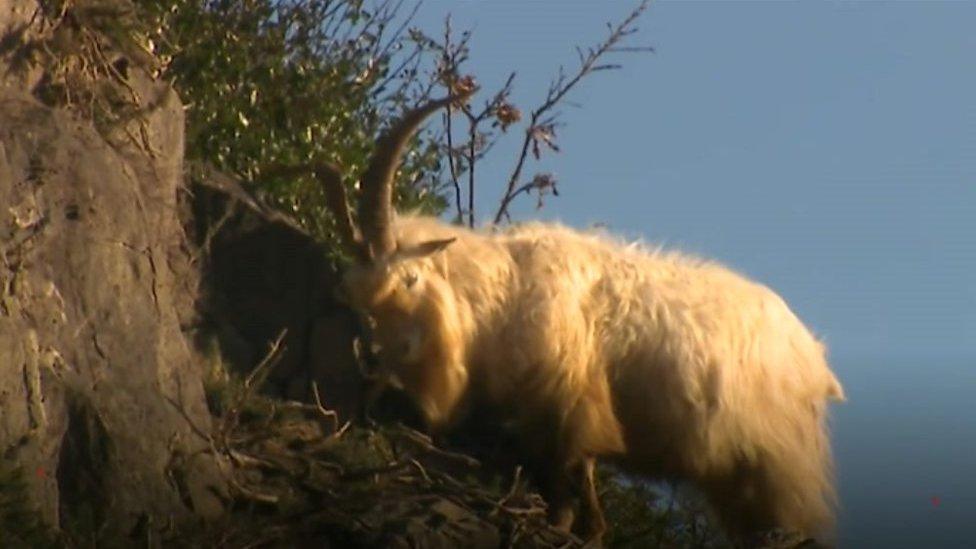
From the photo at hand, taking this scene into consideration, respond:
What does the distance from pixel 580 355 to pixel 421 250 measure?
837 millimetres

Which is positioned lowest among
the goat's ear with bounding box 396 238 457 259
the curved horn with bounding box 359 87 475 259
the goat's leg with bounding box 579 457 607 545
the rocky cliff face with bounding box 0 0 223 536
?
the goat's leg with bounding box 579 457 607 545

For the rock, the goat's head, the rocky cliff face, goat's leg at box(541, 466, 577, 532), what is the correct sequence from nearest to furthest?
1. the rocky cliff face
2. the goat's head
3. goat's leg at box(541, 466, 577, 532)
4. the rock

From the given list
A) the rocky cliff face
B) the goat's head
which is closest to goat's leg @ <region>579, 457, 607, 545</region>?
the goat's head

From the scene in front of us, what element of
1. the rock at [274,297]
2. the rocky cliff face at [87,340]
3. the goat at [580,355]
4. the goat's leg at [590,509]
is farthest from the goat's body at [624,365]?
the rocky cliff face at [87,340]

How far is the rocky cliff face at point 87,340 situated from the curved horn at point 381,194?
135cm

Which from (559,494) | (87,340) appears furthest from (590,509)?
(87,340)

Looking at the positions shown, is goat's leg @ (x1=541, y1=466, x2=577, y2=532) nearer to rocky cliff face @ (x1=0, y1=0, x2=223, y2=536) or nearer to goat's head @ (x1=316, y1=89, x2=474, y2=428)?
goat's head @ (x1=316, y1=89, x2=474, y2=428)

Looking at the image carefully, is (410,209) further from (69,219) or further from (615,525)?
(69,219)

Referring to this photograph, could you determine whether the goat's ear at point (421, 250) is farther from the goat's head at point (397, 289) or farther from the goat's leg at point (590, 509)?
the goat's leg at point (590, 509)

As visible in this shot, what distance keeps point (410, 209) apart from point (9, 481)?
4.81 m

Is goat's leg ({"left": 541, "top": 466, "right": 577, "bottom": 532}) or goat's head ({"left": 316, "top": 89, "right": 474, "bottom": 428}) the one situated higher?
goat's head ({"left": 316, "top": 89, "right": 474, "bottom": 428})

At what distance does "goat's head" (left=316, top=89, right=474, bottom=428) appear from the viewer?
9422 mm

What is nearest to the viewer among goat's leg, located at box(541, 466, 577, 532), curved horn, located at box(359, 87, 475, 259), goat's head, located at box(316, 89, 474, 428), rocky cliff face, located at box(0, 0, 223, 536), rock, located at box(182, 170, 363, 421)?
rocky cliff face, located at box(0, 0, 223, 536)

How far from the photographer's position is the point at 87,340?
758 cm
